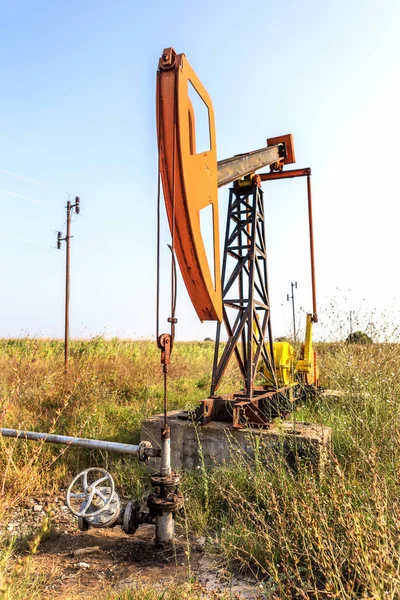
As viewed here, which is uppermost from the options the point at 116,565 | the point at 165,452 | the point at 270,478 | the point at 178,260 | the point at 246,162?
the point at 246,162

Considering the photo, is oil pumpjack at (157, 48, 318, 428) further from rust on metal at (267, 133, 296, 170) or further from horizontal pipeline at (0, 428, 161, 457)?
horizontal pipeline at (0, 428, 161, 457)

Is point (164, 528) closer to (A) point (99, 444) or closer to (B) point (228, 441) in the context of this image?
(A) point (99, 444)

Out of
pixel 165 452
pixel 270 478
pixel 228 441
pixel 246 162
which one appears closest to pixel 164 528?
pixel 165 452

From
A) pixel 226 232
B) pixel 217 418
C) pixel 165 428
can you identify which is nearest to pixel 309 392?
pixel 217 418

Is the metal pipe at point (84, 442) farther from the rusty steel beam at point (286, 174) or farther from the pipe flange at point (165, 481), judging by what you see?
the rusty steel beam at point (286, 174)

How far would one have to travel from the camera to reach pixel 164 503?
3.69 m

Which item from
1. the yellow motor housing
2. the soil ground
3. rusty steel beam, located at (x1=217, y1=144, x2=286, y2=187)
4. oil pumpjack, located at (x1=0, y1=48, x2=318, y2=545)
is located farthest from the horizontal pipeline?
the yellow motor housing

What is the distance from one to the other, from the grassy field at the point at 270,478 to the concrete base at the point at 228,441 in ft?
0.58

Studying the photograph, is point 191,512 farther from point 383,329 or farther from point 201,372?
point 201,372

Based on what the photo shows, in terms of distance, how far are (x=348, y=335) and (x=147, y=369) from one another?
4.83 meters

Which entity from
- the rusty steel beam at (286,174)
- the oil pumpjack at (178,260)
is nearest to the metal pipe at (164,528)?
the oil pumpjack at (178,260)

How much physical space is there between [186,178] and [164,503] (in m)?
2.54

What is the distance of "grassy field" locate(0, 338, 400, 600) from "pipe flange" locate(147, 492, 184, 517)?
416mm

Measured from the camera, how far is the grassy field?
2611 millimetres
